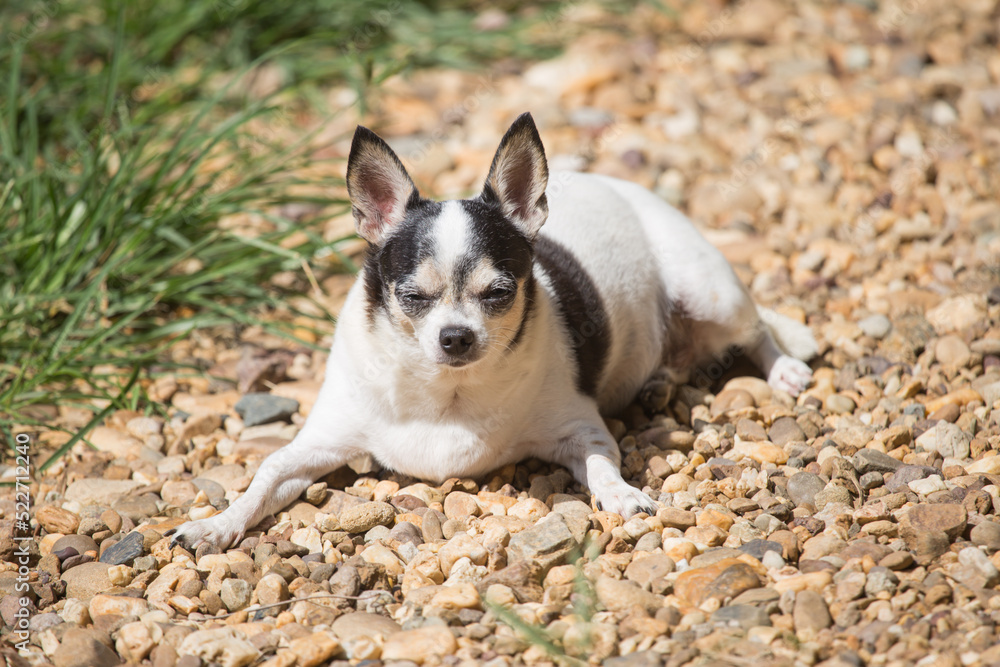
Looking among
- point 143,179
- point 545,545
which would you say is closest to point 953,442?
point 545,545

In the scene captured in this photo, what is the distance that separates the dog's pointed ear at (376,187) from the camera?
328cm

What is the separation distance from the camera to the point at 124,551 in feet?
10.3

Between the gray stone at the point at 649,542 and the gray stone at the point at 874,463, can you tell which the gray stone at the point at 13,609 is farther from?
the gray stone at the point at 874,463

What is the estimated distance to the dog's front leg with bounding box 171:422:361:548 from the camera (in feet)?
10.5

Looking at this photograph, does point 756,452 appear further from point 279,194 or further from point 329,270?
point 279,194


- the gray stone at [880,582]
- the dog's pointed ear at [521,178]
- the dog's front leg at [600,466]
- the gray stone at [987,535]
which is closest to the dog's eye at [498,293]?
the dog's pointed ear at [521,178]

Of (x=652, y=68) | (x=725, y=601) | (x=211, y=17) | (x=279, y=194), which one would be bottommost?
(x=725, y=601)

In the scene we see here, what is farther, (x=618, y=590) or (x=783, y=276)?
(x=783, y=276)

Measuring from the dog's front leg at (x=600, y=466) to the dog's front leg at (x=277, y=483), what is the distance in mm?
875

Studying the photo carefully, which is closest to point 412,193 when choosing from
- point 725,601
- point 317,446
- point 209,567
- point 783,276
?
point 317,446

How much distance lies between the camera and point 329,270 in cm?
520

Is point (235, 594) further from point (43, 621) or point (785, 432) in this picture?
point (785, 432)

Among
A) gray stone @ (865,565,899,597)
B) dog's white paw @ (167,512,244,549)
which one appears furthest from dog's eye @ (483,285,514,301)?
gray stone @ (865,565,899,597)

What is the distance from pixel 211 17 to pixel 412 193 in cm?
377
